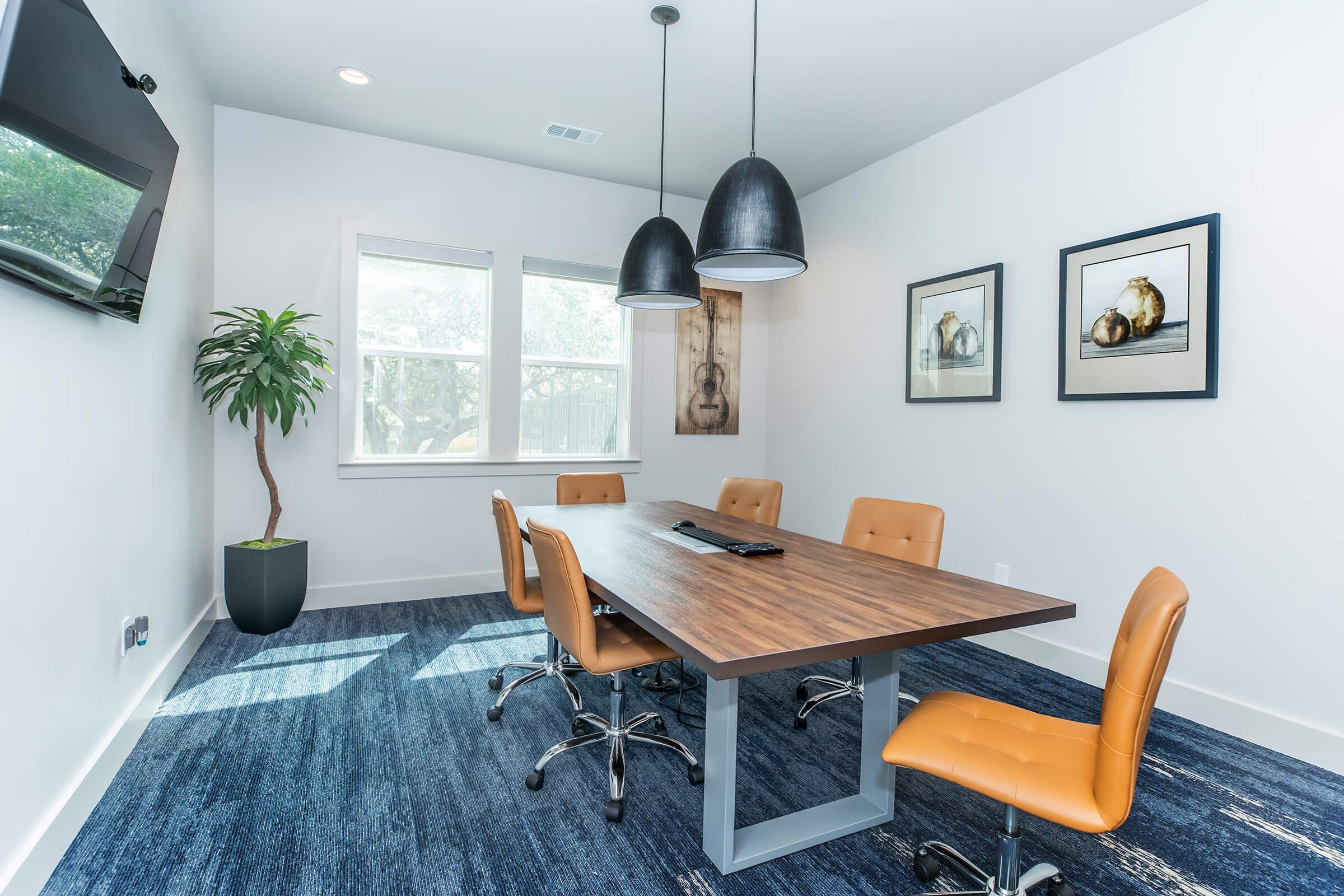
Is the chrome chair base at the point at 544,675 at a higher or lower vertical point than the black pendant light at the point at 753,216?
lower

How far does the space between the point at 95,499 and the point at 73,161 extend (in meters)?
1.05

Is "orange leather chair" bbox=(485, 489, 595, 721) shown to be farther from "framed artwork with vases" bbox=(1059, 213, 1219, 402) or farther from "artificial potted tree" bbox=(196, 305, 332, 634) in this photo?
"framed artwork with vases" bbox=(1059, 213, 1219, 402)

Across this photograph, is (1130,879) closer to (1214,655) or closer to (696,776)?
(696,776)

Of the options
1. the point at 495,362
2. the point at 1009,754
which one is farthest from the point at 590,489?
the point at 1009,754

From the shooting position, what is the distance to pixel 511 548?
2.65 meters

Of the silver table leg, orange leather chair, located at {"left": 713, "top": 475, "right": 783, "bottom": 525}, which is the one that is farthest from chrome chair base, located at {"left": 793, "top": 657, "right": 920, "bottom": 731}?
orange leather chair, located at {"left": 713, "top": 475, "right": 783, "bottom": 525}

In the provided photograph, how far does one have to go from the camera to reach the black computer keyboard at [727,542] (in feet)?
8.30

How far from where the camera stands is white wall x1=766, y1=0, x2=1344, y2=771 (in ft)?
8.31

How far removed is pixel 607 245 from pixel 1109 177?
3191 millimetres

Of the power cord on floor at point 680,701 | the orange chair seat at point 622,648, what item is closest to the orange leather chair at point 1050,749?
the orange chair seat at point 622,648

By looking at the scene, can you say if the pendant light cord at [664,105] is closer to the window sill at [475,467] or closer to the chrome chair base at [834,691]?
the window sill at [475,467]

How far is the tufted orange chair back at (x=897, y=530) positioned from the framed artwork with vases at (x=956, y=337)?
1.35m

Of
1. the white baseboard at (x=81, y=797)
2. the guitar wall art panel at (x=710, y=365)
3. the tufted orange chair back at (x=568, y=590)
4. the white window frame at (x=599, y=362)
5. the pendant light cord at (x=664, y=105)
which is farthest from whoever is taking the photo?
the guitar wall art panel at (x=710, y=365)

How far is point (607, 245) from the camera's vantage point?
509 centimetres
